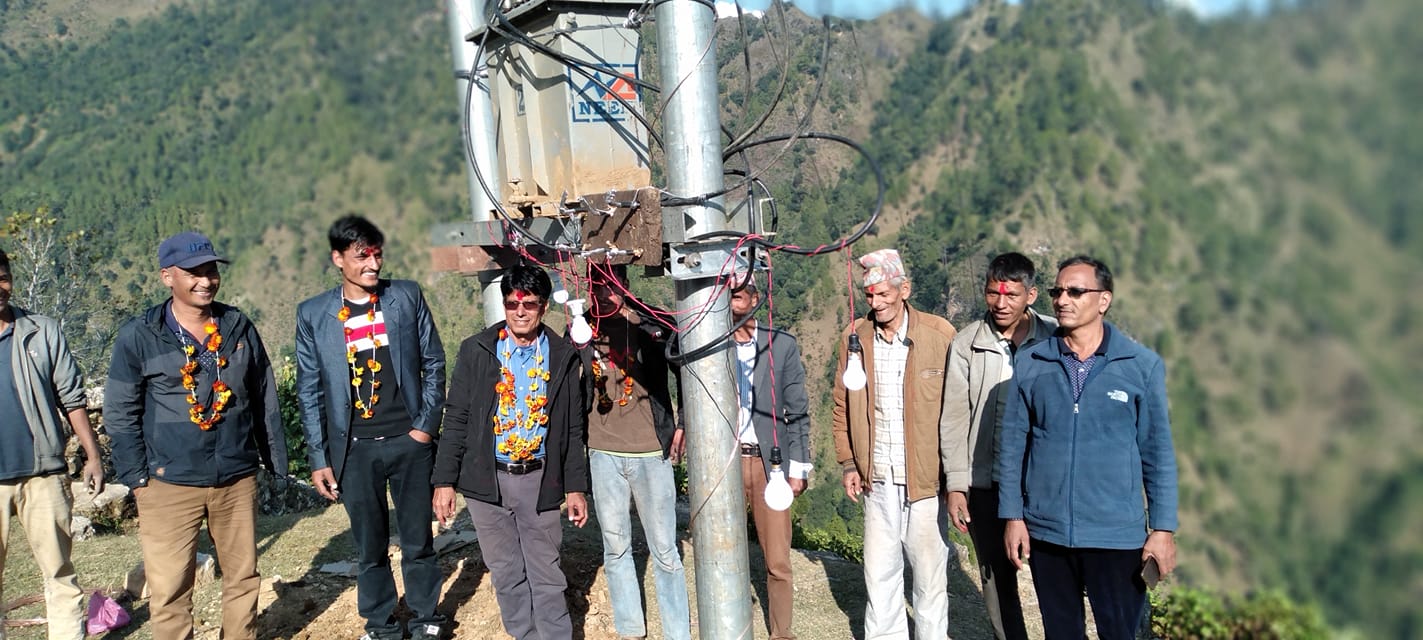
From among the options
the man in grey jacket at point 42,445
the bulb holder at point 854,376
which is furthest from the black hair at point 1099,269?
the man in grey jacket at point 42,445

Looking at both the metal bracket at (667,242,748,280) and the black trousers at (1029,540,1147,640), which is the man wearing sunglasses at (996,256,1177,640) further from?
the metal bracket at (667,242,748,280)

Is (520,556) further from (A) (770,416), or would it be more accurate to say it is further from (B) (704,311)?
(B) (704,311)

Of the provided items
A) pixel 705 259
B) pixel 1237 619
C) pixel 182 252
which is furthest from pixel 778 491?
pixel 1237 619

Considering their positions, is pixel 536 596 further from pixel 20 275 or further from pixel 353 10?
pixel 353 10

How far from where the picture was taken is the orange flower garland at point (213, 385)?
157 inches

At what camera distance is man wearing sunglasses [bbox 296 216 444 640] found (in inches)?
164

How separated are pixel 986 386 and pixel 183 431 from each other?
338cm

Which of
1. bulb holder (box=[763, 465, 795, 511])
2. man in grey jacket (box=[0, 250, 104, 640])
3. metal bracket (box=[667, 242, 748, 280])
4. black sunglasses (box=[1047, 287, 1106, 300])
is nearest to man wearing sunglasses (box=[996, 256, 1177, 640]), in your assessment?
black sunglasses (box=[1047, 287, 1106, 300])

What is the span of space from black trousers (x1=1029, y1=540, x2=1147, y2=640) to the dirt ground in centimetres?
142

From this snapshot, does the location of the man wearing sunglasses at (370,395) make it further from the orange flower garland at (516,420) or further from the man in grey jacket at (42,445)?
the man in grey jacket at (42,445)

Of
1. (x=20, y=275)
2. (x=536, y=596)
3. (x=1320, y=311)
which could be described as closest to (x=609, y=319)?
(x=536, y=596)

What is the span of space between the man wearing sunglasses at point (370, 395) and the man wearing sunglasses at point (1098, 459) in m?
2.62

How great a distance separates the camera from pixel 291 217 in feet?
Answer: 176

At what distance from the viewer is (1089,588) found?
137 inches
